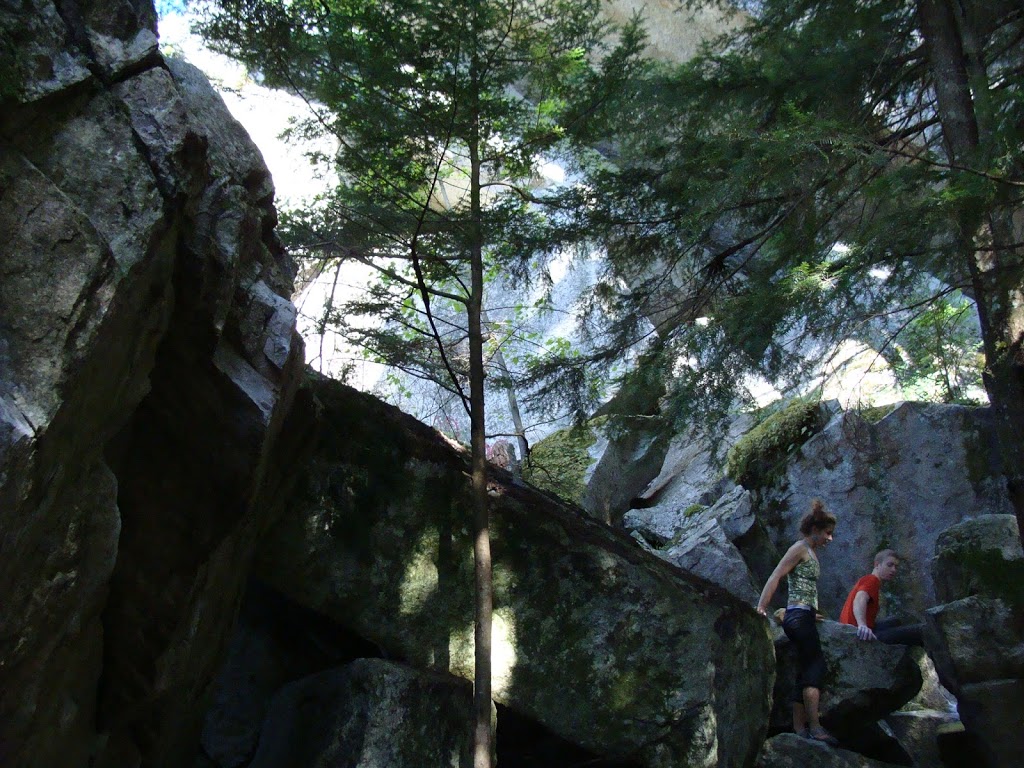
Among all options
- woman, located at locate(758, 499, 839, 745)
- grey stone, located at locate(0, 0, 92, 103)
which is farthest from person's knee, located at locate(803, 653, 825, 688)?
grey stone, located at locate(0, 0, 92, 103)

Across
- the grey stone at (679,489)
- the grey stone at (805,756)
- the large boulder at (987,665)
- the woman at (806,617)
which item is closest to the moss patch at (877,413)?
the grey stone at (679,489)

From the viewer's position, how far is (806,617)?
27.0 ft

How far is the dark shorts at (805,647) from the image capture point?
7938mm

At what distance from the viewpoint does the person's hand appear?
842 centimetres

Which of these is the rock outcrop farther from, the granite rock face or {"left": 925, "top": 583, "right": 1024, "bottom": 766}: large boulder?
the granite rock face

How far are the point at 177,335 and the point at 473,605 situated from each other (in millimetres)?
2850

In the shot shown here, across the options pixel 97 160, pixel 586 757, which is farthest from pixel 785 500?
pixel 97 160

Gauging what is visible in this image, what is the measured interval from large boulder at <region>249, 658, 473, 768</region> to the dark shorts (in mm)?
3123

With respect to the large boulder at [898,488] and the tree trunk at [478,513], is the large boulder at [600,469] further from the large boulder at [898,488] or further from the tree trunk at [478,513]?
the tree trunk at [478,513]

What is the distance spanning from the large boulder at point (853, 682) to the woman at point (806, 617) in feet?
0.55

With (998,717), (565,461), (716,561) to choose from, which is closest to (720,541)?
(716,561)

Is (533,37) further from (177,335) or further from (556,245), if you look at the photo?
(177,335)

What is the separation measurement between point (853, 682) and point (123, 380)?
21.1 ft

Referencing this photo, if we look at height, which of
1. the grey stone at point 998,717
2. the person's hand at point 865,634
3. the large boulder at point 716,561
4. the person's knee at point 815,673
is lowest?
the grey stone at point 998,717
